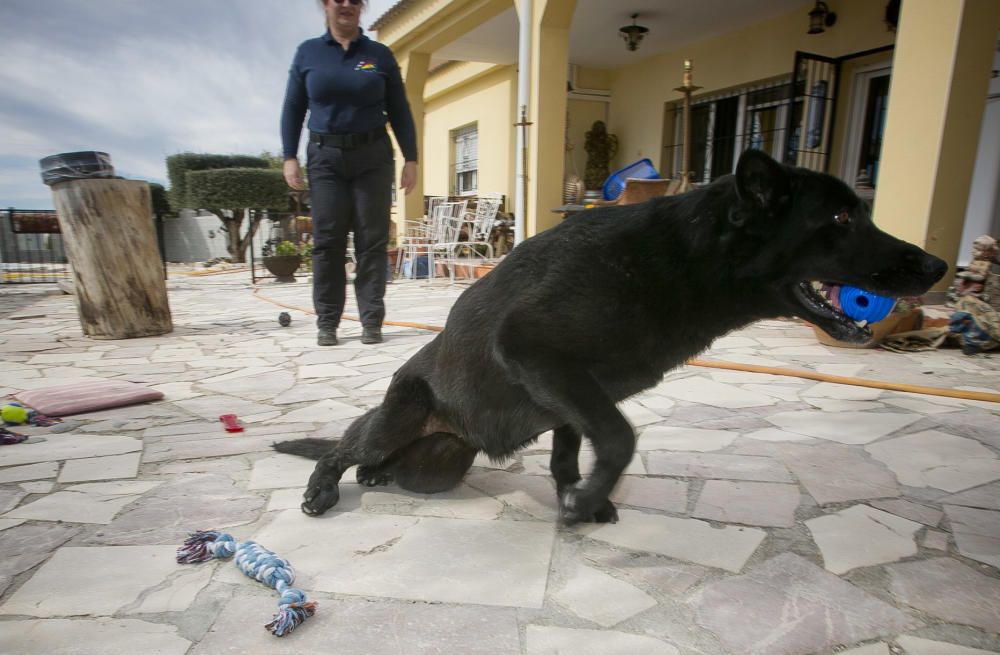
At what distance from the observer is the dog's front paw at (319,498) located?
1.65 meters

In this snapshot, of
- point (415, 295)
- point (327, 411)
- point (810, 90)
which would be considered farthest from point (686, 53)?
point (327, 411)

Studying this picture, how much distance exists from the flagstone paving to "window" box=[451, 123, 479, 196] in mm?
11765

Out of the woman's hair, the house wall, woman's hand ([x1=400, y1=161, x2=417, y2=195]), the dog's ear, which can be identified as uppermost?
the house wall

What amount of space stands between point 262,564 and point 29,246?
46.6 feet

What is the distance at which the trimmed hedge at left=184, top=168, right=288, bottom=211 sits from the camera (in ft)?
52.2

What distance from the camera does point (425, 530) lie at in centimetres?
157

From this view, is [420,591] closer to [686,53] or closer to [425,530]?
[425,530]

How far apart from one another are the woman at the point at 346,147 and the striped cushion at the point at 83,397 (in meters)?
1.48

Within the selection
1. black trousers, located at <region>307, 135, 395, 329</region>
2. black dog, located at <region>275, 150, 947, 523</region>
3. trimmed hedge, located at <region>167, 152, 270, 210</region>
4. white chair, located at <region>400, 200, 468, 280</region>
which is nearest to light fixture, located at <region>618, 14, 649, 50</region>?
white chair, located at <region>400, 200, 468, 280</region>

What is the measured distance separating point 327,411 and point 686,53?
9.80 meters

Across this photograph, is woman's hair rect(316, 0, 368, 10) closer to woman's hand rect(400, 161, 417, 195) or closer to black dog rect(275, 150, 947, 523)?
woman's hand rect(400, 161, 417, 195)

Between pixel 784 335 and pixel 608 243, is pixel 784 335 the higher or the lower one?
the lower one

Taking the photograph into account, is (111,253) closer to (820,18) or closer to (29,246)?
(820,18)

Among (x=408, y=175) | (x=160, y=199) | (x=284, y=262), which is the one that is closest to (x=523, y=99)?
(x=408, y=175)
